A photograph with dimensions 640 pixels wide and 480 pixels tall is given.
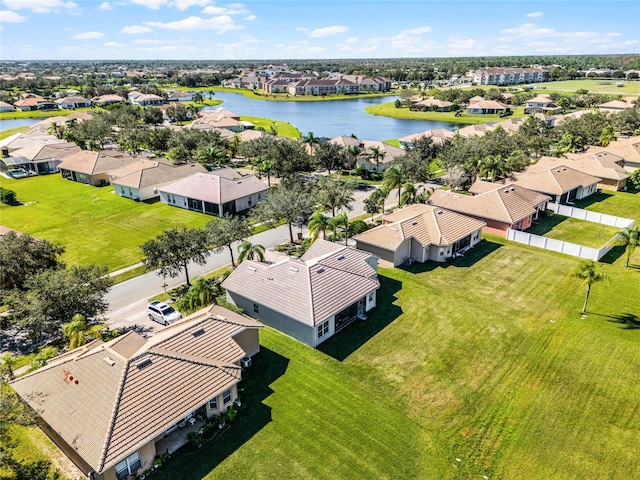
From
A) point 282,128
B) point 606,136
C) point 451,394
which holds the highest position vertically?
point 606,136

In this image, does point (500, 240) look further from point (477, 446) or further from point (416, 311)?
point (477, 446)

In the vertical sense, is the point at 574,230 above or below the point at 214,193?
below

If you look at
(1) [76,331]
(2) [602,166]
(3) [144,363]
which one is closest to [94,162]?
(1) [76,331]

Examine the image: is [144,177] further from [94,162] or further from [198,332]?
[198,332]

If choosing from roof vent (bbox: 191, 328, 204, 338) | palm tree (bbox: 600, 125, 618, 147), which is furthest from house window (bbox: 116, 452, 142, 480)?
palm tree (bbox: 600, 125, 618, 147)

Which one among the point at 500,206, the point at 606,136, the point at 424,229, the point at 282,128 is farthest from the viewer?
the point at 282,128

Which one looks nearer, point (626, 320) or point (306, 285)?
point (306, 285)

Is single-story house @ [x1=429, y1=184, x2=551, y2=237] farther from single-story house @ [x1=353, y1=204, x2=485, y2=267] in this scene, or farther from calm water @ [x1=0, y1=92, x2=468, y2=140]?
calm water @ [x1=0, y1=92, x2=468, y2=140]
